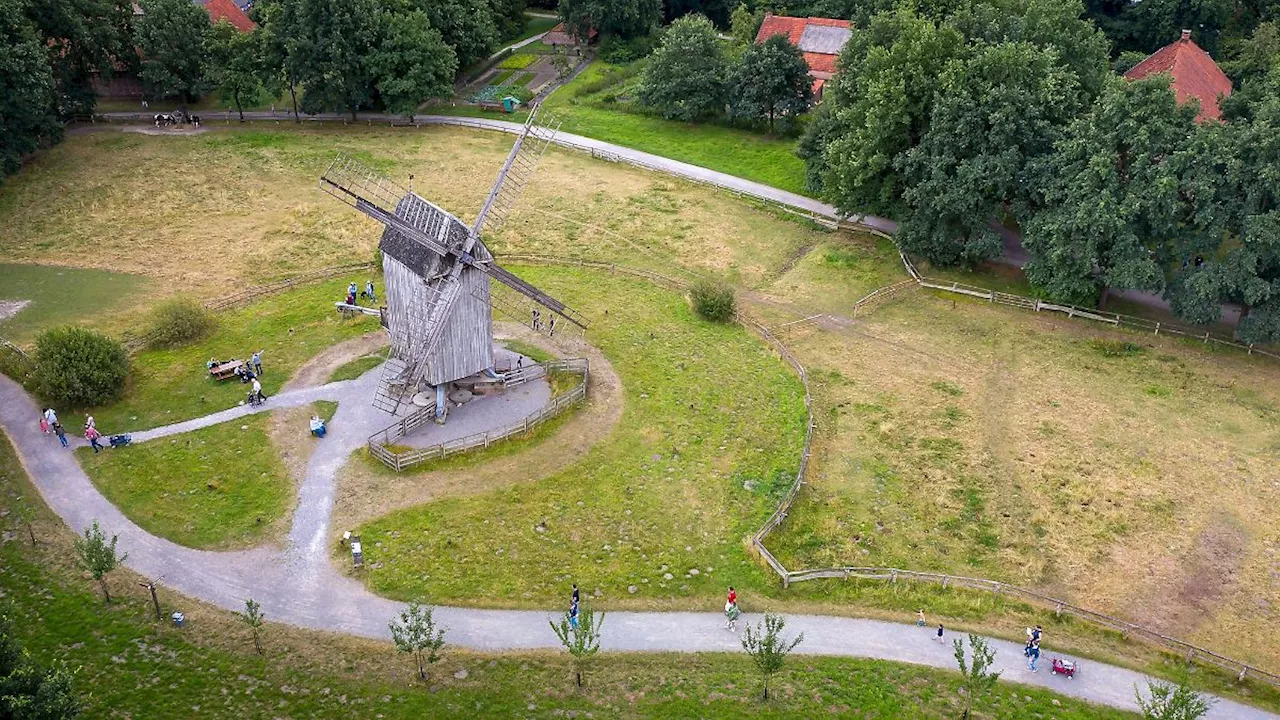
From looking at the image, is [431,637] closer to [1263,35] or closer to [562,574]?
[562,574]

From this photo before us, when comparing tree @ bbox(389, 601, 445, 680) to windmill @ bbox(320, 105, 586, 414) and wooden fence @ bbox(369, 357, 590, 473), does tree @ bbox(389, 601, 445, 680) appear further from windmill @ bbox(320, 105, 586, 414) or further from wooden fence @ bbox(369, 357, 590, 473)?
windmill @ bbox(320, 105, 586, 414)

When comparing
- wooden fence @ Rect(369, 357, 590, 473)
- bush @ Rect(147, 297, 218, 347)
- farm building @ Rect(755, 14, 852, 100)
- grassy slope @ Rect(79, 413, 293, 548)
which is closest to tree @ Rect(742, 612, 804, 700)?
wooden fence @ Rect(369, 357, 590, 473)

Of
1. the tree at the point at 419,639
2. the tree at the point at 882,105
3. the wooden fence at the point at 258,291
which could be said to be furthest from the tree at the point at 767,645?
the wooden fence at the point at 258,291

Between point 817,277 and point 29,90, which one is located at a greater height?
point 29,90

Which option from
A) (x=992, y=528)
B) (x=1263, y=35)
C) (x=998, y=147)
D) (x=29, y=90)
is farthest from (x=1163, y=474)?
(x=29, y=90)

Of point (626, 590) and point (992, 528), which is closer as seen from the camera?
point (626, 590)

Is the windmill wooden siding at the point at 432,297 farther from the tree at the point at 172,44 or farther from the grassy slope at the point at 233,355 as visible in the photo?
the tree at the point at 172,44
